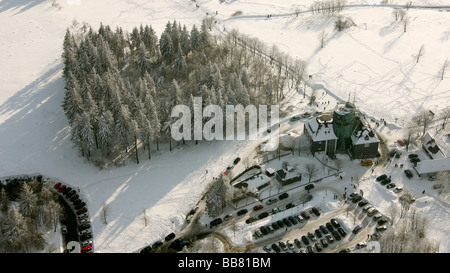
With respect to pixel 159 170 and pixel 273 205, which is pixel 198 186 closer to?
pixel 159 170

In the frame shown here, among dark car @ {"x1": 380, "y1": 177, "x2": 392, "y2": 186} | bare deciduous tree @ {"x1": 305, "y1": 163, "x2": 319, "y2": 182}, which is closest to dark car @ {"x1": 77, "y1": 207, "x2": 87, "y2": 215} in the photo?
bare deciduous tree @ {"x1": 305, "y1": 163, "x2": 319, "y2": 182}

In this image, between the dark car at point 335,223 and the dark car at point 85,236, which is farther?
the dark car at point 85,236

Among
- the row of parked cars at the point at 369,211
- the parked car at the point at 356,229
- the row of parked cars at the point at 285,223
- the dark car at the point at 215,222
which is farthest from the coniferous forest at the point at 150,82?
the parked car at the point at 356,229

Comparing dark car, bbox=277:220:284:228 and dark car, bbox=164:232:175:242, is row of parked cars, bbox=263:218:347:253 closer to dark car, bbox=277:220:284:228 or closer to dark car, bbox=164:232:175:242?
dark car, bbox=277:220:284:228

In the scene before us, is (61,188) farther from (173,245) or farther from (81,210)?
(173,245)

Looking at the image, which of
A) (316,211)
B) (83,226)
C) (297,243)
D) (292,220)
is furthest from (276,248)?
(83,226)

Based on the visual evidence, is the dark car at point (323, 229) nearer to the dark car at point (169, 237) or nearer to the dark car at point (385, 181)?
the dark car at point (385, 181)
